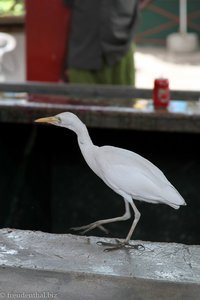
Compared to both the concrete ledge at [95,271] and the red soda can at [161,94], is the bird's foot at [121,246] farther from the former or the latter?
the red soda can at [161,94]

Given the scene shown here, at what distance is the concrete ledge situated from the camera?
7.27 ft

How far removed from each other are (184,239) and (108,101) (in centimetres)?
115

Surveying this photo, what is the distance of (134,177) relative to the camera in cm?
229

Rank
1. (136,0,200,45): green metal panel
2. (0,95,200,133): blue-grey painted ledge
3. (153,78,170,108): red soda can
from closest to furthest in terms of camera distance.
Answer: (0,95,200,133): blue-grey painted ledge → (153,78,170,108): red soda can → (136,0,200,45): green metal panel

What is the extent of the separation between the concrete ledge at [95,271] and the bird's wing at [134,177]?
9.7 inches

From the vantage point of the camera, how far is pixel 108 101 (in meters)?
4.75

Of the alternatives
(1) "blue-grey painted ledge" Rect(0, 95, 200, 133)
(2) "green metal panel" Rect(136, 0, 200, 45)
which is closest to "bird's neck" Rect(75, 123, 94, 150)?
(1) "blue-grey painted ledge" Rect(0, 95, 200, 133)

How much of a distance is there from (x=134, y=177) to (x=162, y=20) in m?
13.4

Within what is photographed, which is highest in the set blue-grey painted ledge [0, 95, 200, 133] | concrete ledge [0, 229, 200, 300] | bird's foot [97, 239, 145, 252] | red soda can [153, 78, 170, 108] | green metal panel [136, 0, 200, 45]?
green metal panel [136, 0, 200, 45]

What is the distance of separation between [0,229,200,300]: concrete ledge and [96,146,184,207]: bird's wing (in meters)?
0.25

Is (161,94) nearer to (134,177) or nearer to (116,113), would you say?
(116,113)

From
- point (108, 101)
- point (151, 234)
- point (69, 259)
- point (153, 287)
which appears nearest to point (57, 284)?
point (69, 259)

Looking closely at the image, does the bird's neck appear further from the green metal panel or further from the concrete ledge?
the green metal panel

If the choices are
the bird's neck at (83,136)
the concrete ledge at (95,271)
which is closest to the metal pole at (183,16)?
the concrete ledge at (95,271)
